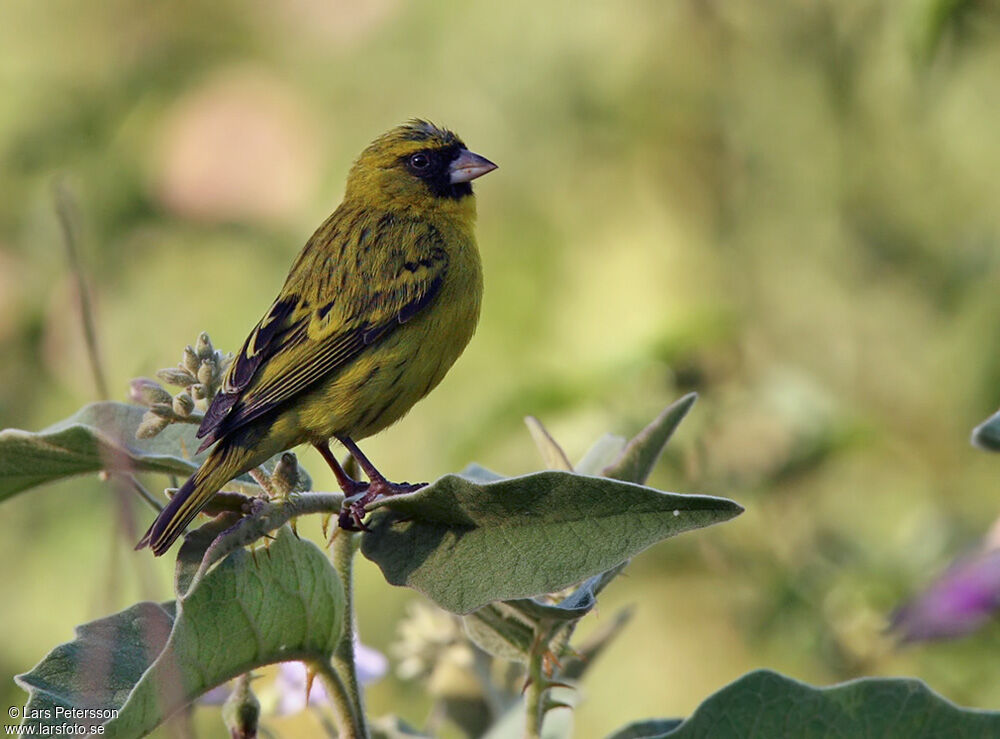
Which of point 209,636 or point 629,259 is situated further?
point 629,259

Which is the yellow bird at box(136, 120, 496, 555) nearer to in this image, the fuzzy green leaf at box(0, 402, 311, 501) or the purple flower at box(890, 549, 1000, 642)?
the fuzzy green leaf at box(0, 402, 311, 501)

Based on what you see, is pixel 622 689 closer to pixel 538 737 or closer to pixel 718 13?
pixel 718 13

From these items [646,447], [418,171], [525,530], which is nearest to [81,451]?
[525,530]

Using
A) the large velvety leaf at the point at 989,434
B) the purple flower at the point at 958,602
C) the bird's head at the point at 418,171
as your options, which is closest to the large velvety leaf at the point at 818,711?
the large velvety leaf at the point at 989,434

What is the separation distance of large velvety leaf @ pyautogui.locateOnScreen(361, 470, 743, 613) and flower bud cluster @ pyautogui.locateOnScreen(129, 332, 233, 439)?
0.25m

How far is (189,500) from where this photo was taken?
1.50 meters

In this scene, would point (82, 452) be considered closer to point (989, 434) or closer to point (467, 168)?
point (989, 434)

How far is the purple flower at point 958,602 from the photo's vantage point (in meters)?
A: 2.16

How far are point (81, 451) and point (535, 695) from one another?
21.4 inches

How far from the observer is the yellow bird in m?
2.03

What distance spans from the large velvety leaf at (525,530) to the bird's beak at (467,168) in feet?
4.75

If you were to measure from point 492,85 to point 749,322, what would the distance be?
1112 millimetres

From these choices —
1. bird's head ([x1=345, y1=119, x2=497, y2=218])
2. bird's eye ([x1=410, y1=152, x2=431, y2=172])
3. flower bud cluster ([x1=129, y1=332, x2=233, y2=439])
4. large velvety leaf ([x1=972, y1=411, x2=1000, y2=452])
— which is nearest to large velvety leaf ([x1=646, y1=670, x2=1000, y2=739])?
large velvety leaf ([x1=972, y1=411, x2=1000, y2=452])

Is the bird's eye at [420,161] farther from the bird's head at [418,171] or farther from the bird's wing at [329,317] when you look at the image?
the bird's wing at [329,317]
